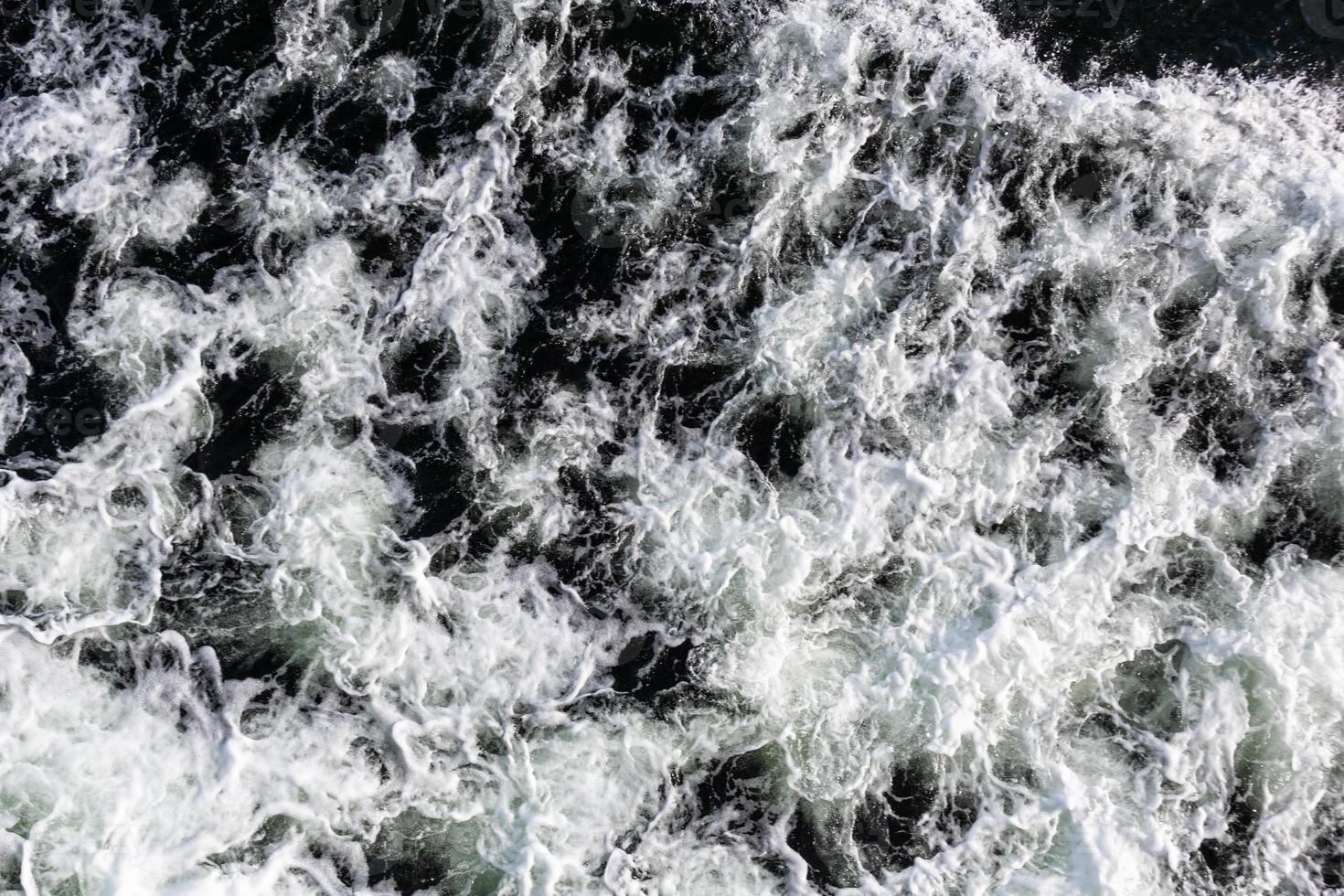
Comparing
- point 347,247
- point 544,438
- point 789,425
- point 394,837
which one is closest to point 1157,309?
point 789,425

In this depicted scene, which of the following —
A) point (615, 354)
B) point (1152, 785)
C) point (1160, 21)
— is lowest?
point (1152, 785)

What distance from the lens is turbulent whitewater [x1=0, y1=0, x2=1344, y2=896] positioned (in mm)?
3217

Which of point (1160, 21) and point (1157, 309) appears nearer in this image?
point (1157, 309)

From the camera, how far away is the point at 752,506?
340 cm

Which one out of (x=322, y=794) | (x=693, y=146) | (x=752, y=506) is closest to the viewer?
(x=322, y=794)

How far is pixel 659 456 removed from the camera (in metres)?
3.47

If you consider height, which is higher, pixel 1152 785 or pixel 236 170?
pixel 236 170

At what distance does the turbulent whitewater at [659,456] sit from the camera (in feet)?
10.6

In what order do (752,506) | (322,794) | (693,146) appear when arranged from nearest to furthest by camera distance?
(322,794) < (752,506) < (693,146)

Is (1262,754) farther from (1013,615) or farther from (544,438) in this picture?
(544,438)

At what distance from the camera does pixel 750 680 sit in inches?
130

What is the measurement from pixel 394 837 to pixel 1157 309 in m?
3.89

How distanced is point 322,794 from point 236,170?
106 inches

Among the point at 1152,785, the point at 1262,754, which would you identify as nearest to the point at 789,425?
the point at 1152,785
